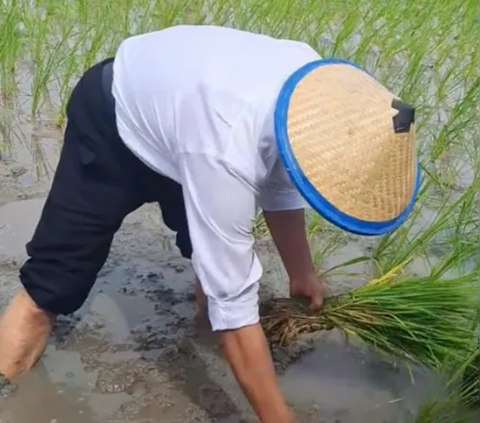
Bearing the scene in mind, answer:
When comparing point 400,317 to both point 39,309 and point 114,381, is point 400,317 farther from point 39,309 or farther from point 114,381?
point 39,309

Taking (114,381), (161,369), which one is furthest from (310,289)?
(114,381)

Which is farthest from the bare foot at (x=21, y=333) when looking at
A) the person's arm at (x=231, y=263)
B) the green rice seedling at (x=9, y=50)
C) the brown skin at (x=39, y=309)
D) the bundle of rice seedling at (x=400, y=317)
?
the green rice seedling at (x=9, y=50)

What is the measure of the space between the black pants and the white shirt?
0.61 feet

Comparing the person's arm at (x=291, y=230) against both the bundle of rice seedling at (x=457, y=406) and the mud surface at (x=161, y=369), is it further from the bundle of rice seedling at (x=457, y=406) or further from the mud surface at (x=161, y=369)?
the bundle of rice seedling at (x=457, y=406)

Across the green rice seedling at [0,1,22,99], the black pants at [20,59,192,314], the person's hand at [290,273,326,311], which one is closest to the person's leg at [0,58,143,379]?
the black pants at [20,59,192,314]

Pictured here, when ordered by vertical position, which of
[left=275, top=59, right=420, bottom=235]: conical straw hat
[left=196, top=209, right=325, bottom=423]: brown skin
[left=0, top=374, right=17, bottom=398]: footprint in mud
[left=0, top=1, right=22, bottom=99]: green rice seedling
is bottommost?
[left=0, top=374, right=17, bottom=398]: footprint in mud

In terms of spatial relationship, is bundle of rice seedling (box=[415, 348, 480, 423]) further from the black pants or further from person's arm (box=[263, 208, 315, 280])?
the black pants

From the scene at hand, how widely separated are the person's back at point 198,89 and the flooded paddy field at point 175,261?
74 centimetres

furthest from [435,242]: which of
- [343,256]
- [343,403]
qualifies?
[343,403]

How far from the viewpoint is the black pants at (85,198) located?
6.91ft

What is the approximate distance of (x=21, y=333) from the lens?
2.34m

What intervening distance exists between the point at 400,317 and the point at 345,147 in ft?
2.89

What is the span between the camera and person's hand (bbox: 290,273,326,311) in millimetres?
2430

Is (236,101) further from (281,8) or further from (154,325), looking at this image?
(281,8)
